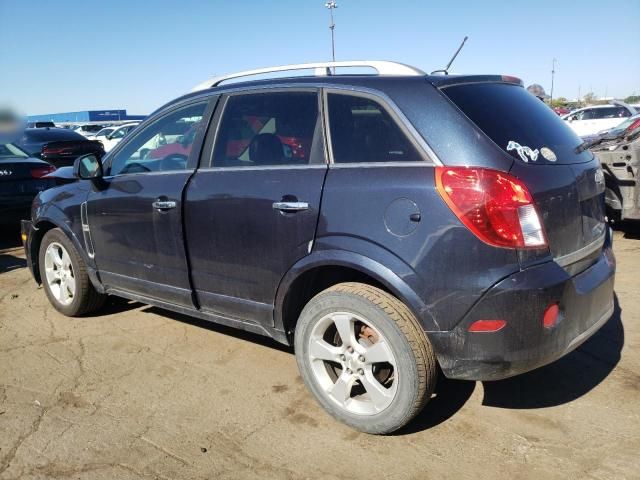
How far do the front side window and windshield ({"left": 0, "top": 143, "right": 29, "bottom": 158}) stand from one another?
5336 millimetres

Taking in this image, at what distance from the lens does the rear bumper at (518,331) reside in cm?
250

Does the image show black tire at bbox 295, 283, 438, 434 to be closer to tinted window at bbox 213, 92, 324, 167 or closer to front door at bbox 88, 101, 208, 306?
tinted window at bbox 213, 92, 324, 167

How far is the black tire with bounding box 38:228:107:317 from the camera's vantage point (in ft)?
15.1

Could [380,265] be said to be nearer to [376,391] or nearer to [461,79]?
[376,391]

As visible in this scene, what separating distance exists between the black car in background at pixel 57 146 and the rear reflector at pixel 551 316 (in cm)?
941

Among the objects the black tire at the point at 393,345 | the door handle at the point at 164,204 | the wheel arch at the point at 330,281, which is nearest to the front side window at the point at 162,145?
the door handle at the point at 164,204

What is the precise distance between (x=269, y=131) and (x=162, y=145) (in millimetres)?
1068

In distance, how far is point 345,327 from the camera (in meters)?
2.93

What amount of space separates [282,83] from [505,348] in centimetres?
195

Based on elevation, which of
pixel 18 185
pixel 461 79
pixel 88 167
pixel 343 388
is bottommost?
pixel 343 388

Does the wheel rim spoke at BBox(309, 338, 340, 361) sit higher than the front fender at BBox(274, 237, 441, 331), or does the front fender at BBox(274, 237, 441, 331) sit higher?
the front fender at BBox(274, 237, 441, 331)

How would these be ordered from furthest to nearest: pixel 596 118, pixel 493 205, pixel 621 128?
pixel 596 118, pixel 621 128, pixel 493 205

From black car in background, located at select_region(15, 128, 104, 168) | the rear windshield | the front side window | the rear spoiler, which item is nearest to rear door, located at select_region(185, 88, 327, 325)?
the front side window

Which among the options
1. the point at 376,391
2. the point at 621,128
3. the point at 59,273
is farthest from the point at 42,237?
the point at 621,128
